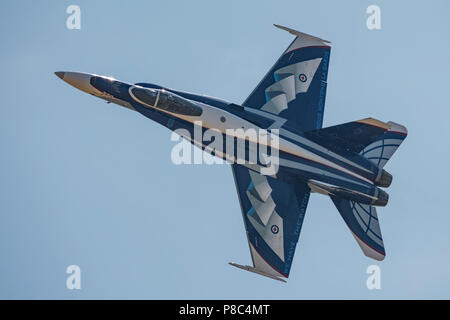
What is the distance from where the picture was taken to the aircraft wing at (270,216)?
113ft

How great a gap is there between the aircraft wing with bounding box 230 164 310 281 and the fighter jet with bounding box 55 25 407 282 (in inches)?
1.6

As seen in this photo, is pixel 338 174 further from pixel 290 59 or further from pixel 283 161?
pixel 290 59

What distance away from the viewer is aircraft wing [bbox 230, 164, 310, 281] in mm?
34594

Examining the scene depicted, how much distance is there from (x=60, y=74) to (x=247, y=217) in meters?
9.41

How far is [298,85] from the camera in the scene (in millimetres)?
35812

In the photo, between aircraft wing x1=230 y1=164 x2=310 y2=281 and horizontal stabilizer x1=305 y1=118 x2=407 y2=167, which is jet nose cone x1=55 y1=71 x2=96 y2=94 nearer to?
aircraft wing x1=230 y1=164 x2=310 y2=281

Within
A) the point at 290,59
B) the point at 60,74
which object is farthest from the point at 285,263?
the point at 60,74

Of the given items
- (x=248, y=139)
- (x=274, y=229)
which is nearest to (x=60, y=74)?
(x=248, y=139)

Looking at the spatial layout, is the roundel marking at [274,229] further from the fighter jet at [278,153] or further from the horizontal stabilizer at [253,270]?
the horizontal stabilizer at [253,270]

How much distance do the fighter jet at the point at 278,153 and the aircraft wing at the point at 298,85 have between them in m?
0.05

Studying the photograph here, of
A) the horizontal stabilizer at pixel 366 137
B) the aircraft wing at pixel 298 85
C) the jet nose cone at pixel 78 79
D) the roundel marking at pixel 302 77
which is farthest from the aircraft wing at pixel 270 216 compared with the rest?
the jet nose cone at pixel 78 79

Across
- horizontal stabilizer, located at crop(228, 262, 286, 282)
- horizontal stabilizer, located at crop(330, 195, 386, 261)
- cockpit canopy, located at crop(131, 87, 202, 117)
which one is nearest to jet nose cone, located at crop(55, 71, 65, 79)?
cockpit canopy, located at crop(131, 87, 202, 117)

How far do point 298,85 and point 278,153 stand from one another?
11.4 feet

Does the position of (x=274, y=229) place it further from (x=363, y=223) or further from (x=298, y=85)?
(x=298, y=85)
